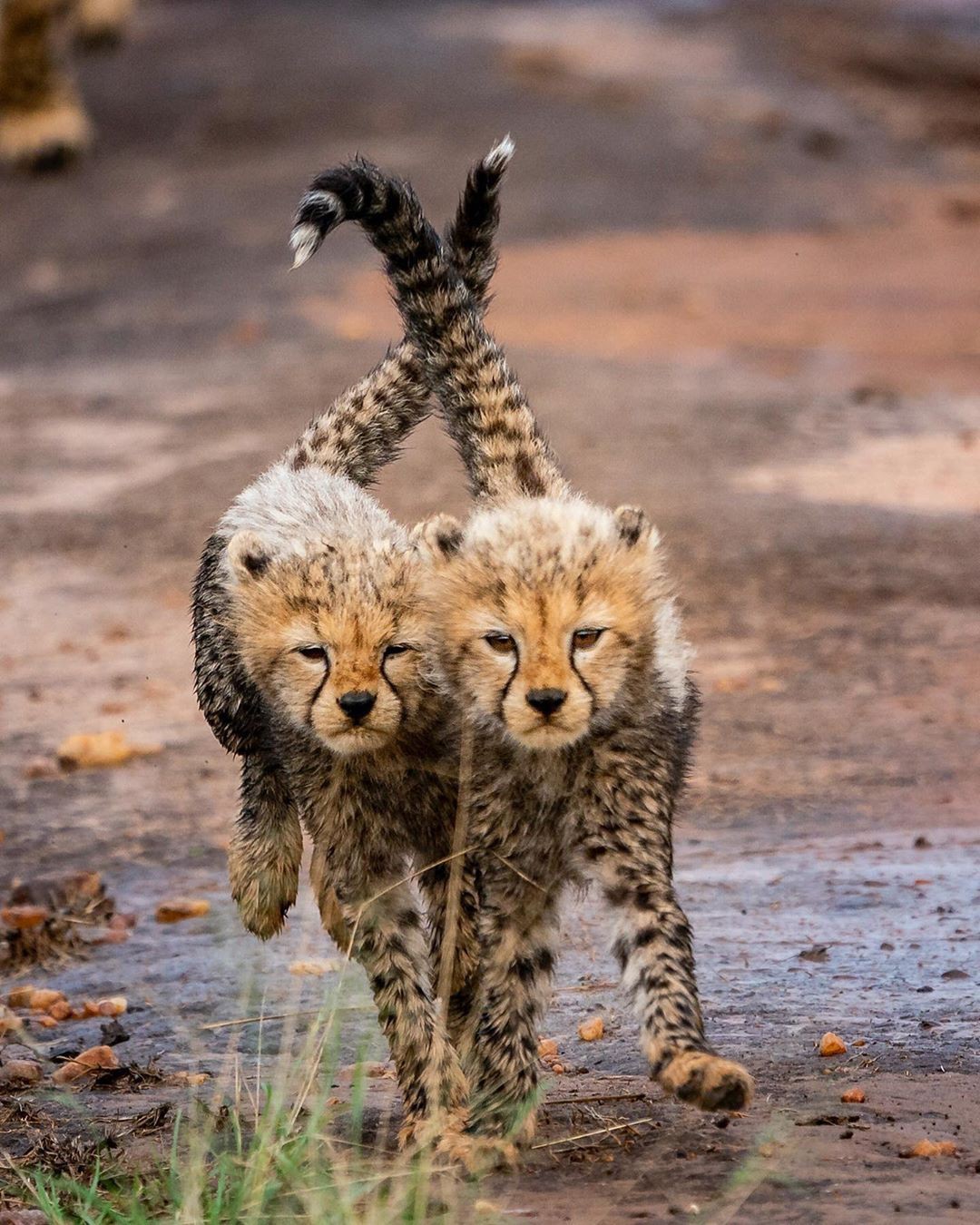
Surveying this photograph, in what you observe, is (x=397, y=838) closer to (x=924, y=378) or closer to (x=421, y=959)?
(x=421, y=959)

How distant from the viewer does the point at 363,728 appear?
4246mm

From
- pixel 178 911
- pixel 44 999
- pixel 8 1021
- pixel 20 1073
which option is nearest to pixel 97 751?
pixel 178 911

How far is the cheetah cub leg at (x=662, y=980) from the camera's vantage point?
12.3ft

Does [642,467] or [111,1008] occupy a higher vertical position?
[111,1008]

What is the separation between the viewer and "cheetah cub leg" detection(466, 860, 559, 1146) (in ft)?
13.9

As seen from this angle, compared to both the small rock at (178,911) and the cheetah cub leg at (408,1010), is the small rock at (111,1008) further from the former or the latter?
the cheetah cub leg at (408,1010)

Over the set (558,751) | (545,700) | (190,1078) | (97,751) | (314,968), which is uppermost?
(545,700)

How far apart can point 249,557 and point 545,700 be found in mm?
956

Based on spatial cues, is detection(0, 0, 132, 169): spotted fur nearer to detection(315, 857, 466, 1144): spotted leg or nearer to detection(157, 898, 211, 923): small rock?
detection(157, 898, 211, 923): small rock

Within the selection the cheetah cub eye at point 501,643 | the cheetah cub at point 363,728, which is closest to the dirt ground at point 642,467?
the cheetah cub at point 363,728

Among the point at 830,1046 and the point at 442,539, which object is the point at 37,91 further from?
the point at 830,1046

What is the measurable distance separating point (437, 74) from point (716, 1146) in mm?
23767

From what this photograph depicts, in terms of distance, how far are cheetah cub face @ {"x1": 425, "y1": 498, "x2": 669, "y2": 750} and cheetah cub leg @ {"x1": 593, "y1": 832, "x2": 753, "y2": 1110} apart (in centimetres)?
31

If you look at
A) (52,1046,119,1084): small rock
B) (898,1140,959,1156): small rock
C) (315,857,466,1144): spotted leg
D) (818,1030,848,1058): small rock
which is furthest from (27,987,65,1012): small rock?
(898,1140,959,1156): small rock
